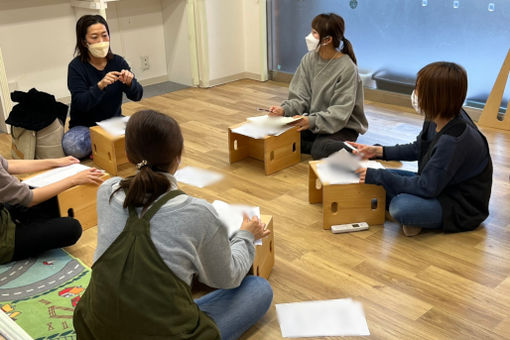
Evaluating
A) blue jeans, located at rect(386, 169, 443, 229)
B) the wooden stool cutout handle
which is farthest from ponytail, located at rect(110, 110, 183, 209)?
the wooden stool cutout handle

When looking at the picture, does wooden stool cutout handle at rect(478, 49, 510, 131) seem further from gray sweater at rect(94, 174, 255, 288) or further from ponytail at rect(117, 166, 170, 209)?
ponytail at rect(117, 166, 170, 209)

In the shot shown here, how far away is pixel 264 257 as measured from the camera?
7.00 feet

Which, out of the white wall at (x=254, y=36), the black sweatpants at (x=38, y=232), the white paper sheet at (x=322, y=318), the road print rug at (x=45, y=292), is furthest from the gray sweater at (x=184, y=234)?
the white wall at (x=254, y=36)

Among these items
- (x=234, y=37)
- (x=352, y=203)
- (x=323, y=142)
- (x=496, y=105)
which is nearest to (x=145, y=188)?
(x=352, y=203)

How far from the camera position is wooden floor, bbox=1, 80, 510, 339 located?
192 centimetres

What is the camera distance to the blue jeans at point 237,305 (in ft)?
5.62

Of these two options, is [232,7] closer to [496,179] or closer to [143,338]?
[496,179]

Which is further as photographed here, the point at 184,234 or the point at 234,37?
the point at 234,37

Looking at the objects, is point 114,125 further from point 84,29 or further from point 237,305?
point 237,305

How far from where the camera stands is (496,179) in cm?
302

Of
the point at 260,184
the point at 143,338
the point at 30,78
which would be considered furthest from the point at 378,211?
the point at 30,78

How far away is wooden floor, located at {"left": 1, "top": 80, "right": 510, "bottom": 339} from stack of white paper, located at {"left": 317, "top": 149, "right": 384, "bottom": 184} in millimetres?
226

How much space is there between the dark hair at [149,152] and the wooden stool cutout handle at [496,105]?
9.70ft

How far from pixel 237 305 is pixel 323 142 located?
159 centimetres
